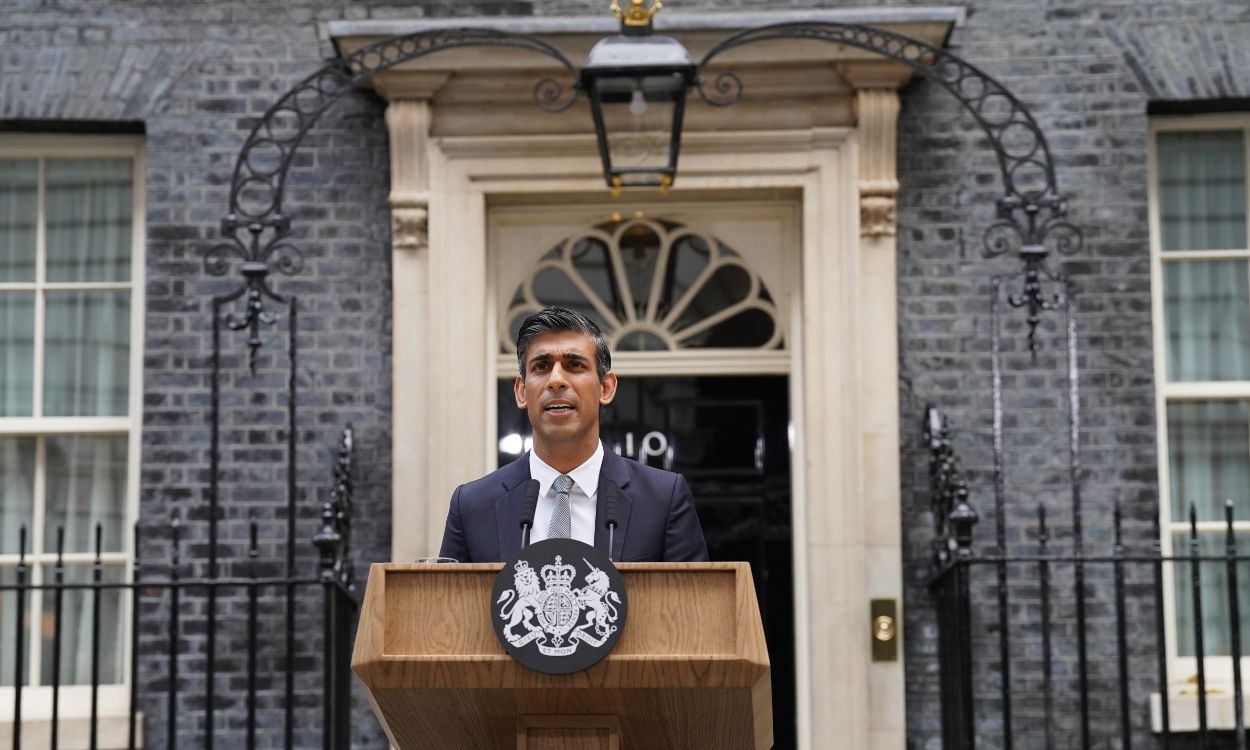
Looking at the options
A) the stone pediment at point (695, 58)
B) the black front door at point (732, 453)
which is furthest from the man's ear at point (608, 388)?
the black front door at point (732, 453)

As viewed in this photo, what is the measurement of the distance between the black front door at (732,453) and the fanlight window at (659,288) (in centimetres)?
18

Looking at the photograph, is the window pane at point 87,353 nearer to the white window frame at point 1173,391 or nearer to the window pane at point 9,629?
the window pane at point 9,629

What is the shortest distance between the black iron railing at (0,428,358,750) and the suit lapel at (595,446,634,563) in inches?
109

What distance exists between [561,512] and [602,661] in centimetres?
75

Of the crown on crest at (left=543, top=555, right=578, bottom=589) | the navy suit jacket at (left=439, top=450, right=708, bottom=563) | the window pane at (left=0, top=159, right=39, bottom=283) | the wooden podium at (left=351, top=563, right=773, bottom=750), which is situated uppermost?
the window pane at (left=0, top=159, right=39, bottom=283)

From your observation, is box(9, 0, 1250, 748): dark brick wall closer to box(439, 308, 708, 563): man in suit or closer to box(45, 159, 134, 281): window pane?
box(45, 159, 134, 281): window pane

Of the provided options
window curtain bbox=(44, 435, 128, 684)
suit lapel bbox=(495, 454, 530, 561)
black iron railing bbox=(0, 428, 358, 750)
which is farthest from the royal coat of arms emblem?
window curtain bbox=(44, 435, 128, 684)

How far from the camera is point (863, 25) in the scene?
727 cm

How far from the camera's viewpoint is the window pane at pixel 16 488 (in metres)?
7.91

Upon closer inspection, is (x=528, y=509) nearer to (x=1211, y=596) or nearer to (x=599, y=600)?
(x=599, y=600)

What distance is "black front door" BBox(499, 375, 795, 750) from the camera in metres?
7.91

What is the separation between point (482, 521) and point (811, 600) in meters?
3.62

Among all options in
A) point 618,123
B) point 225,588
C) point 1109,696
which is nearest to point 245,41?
point 618,123

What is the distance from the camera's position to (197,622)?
298 inches
